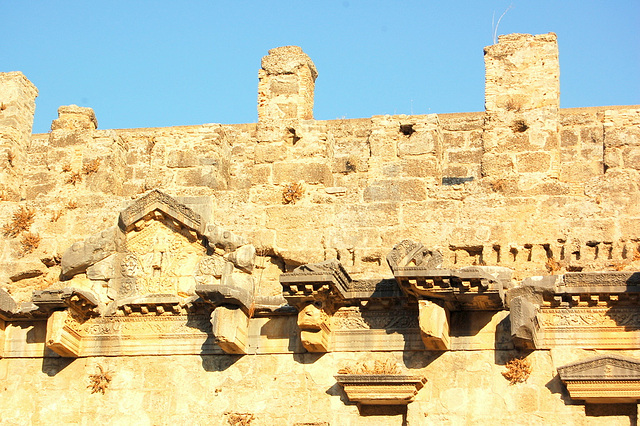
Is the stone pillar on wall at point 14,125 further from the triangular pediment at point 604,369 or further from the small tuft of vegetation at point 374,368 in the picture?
the triangular pediment at point 604,369

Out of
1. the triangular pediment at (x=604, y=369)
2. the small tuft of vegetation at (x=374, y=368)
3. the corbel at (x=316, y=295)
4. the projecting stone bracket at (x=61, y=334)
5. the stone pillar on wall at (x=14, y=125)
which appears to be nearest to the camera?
the triangular pediment at (x=604, y=369)

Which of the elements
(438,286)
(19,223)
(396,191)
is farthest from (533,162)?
(19,223)

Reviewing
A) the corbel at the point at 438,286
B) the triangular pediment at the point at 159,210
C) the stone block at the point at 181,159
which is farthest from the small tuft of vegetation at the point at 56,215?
the corbel at the point at 438,286

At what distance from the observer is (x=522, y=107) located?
13.9 meters

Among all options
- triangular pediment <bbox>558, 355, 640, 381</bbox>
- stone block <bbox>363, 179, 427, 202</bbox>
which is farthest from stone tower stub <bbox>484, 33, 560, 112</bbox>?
triangular pediment <bbox>558, 355, 640, 381</bbox>

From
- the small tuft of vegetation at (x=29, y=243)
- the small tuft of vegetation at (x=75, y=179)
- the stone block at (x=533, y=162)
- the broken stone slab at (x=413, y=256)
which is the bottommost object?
the broken stone slab at (x=413, y=256)

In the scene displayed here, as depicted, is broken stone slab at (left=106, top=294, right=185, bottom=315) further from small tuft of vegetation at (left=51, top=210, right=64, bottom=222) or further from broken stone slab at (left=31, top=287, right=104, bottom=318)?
small tuft of vegetation at (left=51, top=210, right=64, bottom=222)

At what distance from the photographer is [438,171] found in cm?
1399

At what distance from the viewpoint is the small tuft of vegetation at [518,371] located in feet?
41.8

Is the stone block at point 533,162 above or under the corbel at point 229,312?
above

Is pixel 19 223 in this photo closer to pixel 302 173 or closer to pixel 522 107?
pixel 302 173

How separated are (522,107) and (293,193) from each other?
264 cm

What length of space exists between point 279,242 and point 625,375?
158 inches

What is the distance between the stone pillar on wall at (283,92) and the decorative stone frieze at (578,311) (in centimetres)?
337
